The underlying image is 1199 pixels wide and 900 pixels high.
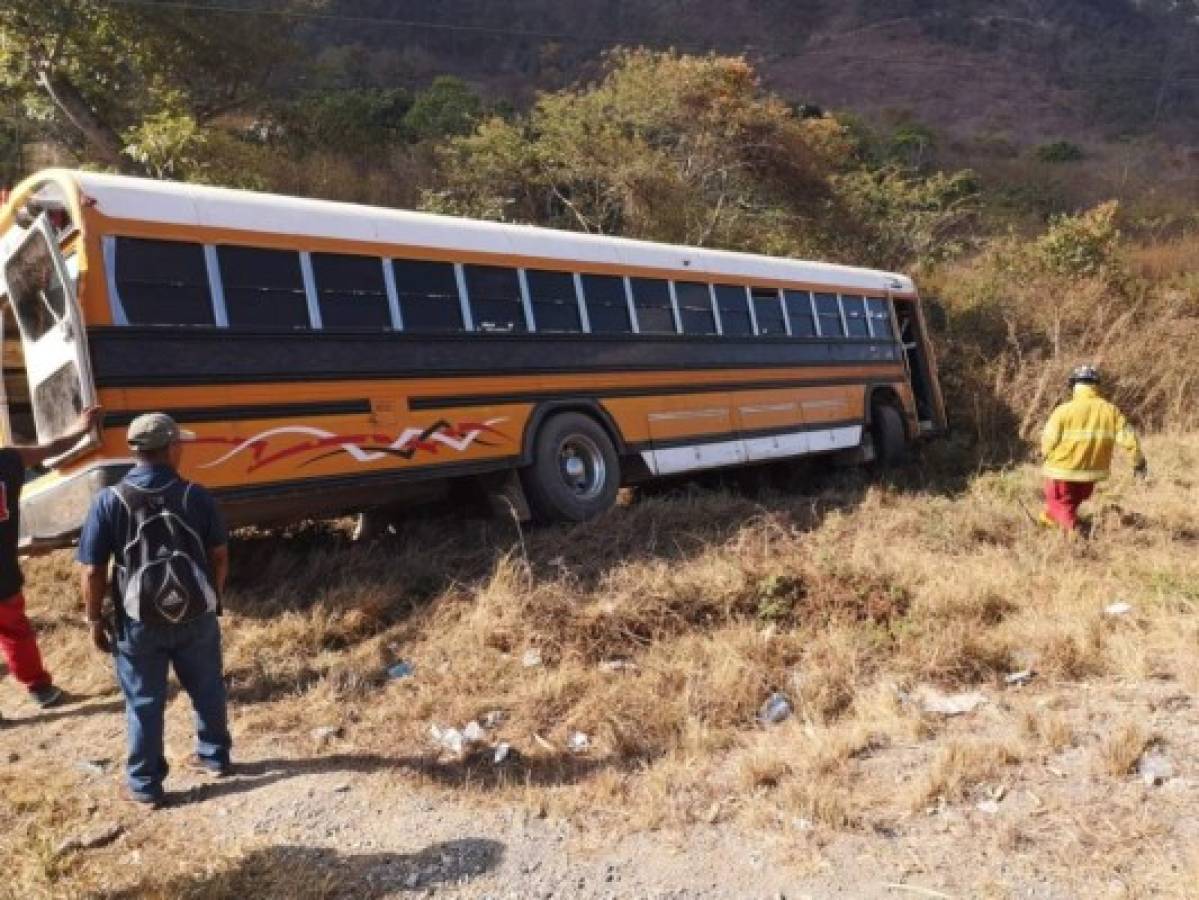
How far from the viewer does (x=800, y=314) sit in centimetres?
1034

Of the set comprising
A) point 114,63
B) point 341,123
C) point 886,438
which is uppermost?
point 341,123

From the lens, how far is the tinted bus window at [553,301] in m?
7.33

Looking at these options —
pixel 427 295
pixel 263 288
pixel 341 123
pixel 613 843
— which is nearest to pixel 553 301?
pixel 427 295

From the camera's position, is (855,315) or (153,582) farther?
(855,315)

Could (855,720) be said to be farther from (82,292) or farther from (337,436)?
(82,292)

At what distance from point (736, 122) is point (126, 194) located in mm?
12541

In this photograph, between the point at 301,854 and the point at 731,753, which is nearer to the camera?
the point at 301,854

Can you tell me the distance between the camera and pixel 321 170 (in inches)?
720

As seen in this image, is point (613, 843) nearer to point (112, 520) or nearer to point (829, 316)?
point (112, 520)

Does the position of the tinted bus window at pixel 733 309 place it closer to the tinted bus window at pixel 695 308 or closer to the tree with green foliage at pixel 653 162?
the tinted bus window at pixel 695 308

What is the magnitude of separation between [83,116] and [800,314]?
10.7 m

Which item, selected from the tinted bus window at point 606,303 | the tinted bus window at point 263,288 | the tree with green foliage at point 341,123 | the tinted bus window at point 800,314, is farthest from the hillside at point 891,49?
the tinted bus window at point 263,288

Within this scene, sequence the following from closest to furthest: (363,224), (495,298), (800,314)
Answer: (363,224) → (495,298) → (800,314)

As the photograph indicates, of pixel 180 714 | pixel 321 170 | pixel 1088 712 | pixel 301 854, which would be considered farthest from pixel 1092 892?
pixel 321 170
